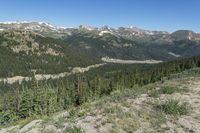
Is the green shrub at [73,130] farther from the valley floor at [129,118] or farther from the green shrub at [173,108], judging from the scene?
the green shrub at [173,108]

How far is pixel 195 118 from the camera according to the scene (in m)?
26.7

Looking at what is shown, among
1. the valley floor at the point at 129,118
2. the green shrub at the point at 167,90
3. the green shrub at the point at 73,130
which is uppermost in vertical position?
the green shrub at the point at 167,90

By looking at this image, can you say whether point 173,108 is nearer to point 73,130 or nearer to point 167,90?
point 167,90

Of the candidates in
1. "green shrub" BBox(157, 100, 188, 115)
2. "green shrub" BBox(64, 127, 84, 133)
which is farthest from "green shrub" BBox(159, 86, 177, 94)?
"green shrub" BBox(64, 127, 84, 133)

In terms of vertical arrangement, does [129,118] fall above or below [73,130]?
above

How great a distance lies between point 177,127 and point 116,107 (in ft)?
19.0

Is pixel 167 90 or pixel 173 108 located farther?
pixel 167 90

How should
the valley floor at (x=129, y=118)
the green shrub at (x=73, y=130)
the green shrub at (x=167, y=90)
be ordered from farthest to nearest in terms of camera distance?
the green shrub at (x=167, y=90), the valley floor at (x=129, y=118), the green shrub at (x=73, y=130)

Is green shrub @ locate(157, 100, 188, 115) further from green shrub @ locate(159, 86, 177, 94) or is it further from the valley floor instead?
green shrub @ locate(159, 86, 177, 94)

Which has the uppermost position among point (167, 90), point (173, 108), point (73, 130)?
point (167, 90)

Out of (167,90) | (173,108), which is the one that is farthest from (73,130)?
(167,90)

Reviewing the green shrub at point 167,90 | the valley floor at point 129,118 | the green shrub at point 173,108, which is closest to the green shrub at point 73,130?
the valley floor at point 129,118

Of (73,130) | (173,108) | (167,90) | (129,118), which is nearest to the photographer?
(73,130)

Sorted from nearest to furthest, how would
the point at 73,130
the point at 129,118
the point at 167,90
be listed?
the point at 73,130, the point at 129,118, the point at 167,90
